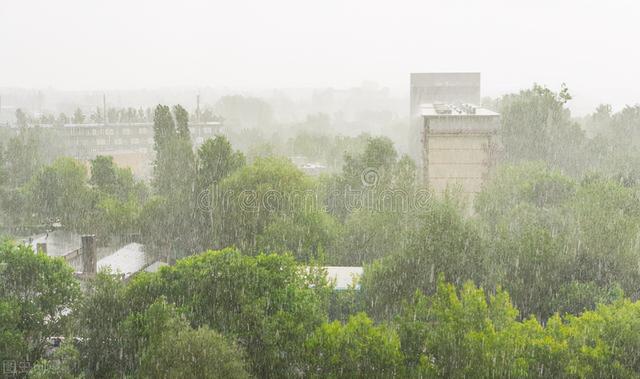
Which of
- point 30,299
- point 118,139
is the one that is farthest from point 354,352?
point 118,139

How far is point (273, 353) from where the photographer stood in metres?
14.5

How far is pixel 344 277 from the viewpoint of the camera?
74.2ft

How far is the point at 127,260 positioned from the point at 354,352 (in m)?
16.3

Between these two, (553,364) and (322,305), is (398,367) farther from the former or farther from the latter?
(322,305)

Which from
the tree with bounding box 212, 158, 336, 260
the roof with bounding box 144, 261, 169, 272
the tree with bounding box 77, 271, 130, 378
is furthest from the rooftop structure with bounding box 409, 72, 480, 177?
the tree with bounding box 77, 271, 130, 378

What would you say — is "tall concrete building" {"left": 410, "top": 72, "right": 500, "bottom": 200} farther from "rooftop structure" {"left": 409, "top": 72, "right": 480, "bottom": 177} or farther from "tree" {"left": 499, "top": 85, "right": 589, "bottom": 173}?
"rooftop structure" {"left": 409, "top": 72, "right": 480, "bottom": 177}

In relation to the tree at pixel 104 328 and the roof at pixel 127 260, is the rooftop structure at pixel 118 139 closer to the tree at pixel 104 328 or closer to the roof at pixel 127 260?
the roof at pixel 127 260

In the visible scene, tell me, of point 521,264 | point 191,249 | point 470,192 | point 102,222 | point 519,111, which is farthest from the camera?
point 519,111

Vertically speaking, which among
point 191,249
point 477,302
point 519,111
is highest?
point 519,111

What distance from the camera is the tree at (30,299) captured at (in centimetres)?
1530

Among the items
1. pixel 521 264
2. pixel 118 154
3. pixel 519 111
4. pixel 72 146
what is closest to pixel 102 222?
pixel 521 264

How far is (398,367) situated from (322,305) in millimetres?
5256

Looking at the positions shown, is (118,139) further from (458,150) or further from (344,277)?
(344,277)

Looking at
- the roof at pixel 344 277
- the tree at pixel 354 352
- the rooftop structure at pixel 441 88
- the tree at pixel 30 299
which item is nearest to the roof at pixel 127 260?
the tree at pixel 30 299
